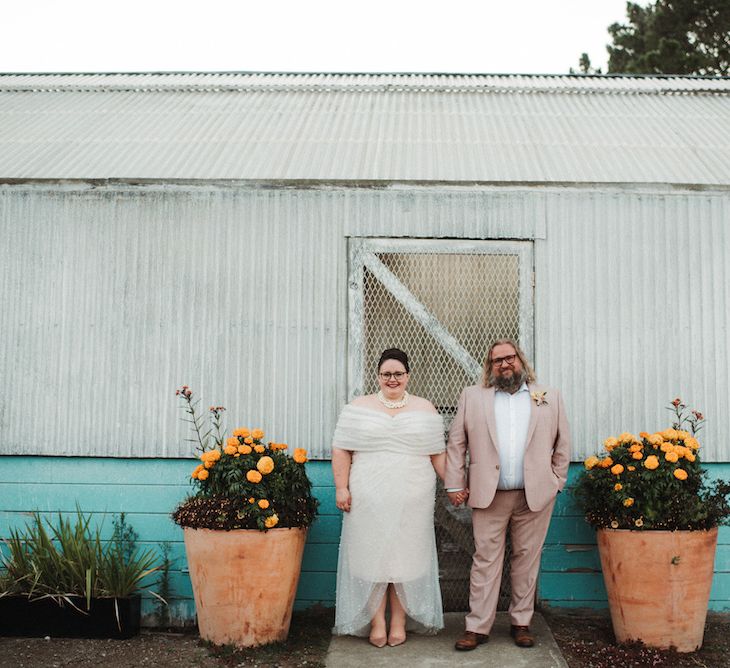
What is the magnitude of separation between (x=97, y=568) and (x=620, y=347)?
3.89 metres

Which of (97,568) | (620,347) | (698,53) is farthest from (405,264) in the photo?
(698,53)

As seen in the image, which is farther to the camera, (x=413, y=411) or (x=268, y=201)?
(x=268, y=201)

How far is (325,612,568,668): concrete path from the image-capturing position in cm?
480

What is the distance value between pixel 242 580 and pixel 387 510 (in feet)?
3.21

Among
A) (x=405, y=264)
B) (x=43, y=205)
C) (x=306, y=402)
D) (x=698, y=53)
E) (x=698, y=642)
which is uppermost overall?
(x=698, y=53)

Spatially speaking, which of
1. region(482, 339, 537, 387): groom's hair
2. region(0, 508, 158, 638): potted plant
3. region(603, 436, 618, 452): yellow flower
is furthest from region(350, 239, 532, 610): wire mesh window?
region(0, 508, 158, 638): potted plant

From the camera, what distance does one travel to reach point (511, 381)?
16.6ft

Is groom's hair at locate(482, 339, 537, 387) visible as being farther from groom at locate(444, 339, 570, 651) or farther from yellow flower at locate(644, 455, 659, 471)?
yellow flower at locate(644, 455, 659, 471)

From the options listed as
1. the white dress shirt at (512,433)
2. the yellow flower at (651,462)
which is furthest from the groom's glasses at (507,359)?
the yellow flower at (651,462)

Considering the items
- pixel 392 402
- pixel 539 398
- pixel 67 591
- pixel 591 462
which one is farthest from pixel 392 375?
pixel 67 591

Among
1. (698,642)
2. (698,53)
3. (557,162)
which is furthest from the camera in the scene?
(698,53)

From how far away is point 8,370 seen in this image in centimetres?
592

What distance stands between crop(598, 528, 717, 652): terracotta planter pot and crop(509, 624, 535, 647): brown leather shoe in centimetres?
60

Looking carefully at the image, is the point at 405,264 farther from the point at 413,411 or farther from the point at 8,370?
the point at 8,370
